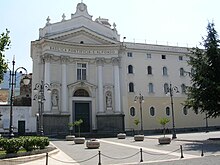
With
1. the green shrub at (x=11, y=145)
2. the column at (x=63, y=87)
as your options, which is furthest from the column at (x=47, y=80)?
the green shrub at (x=11, y=145)

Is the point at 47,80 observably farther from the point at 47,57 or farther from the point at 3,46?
the point at 3,46

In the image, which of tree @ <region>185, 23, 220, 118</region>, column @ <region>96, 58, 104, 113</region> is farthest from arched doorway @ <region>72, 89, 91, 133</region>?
tree @ <region>185, 23, 220, 118</region>

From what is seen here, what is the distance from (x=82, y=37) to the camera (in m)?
49.3

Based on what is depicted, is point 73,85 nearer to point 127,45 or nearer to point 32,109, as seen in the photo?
point 32,109

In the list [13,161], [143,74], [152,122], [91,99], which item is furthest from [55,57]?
[13,161]

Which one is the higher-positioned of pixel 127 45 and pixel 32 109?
pixel 127 45

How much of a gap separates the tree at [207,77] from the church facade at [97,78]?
594 inches

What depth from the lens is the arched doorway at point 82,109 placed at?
4756cm

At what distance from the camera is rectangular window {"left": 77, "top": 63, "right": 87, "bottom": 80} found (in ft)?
160

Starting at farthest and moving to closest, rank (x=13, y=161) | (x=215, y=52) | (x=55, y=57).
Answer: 1. (x=55, y=57)
2. (x=215, y=52)
3. (x=13, y=161)

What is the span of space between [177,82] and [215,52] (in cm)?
2725

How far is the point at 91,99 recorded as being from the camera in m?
48.5

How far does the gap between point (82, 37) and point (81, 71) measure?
5654 mm

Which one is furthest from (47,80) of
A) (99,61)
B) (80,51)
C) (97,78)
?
(99,61)
